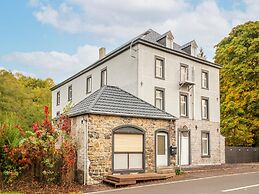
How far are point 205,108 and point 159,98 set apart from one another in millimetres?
5500

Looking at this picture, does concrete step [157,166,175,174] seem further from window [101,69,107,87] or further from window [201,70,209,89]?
window [201,70,209,89]

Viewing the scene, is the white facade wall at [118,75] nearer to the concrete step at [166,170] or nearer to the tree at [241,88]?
the concrete step at [166,170]

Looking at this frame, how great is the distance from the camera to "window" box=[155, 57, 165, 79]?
23.3m

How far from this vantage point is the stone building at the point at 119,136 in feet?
50.2

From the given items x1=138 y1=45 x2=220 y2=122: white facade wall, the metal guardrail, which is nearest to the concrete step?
x1=138 y1=45 x2=220 y2=122: white facade wall

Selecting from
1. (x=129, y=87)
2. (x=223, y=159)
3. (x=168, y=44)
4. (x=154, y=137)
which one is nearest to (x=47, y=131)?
(x=154, y=137)

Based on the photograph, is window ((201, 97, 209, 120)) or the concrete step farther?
window ((201, 97, 209, 120))

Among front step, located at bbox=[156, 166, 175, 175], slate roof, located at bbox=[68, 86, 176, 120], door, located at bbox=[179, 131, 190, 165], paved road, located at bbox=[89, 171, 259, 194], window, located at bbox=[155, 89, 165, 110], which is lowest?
paved road, located at bbox=[89, 171, 259, 194]

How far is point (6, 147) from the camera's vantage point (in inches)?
528

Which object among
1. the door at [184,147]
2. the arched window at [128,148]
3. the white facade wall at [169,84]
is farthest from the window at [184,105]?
the arched window at [128,148]

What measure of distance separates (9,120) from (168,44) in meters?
13.7

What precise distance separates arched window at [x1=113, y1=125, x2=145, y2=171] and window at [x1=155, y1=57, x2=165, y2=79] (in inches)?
280

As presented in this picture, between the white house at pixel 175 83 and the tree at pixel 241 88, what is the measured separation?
4639 mm

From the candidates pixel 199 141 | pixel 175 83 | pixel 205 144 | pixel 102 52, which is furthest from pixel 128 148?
pixel 102 52
